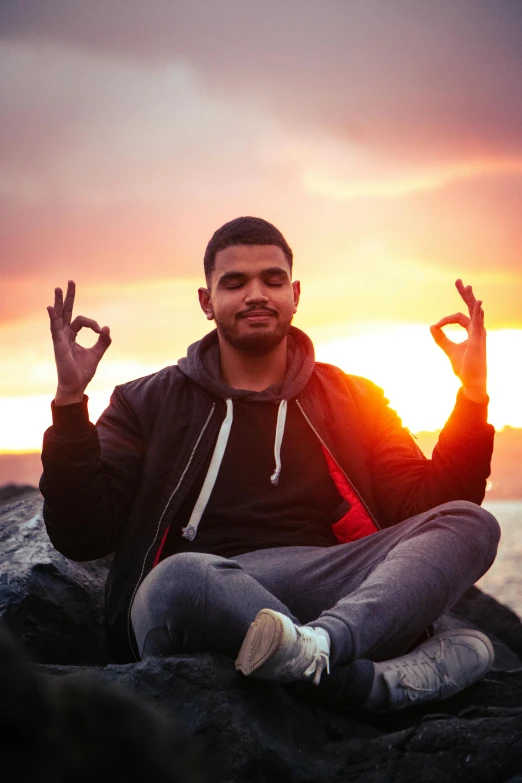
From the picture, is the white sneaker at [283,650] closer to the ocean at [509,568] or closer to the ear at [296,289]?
the ear at [296,289]

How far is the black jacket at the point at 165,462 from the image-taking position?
4391mm

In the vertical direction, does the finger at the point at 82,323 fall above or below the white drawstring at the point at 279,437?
above

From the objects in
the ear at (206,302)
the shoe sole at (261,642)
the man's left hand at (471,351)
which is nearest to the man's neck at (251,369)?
the ear at (206,302)

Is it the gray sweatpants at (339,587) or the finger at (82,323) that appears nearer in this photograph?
the gray sweatpants at (339,587)

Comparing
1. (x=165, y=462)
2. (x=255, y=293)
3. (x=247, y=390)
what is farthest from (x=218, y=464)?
(x=255, y=293)

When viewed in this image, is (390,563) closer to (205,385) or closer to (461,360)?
(461,360)

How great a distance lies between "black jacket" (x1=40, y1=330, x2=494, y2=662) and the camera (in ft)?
14.4

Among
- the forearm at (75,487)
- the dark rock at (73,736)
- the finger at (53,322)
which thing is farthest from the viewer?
the finger at (53,322)

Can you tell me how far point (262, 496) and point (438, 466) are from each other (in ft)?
3.18

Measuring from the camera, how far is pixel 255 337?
4.95 m

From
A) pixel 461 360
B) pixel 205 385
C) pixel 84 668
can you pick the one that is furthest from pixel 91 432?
pixel 461 360

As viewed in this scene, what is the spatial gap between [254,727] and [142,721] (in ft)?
5.51

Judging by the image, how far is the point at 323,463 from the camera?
4.89 meters

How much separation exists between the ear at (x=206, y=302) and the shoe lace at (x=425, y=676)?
2370 mm
